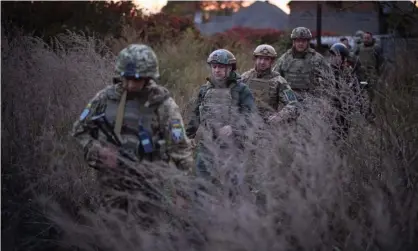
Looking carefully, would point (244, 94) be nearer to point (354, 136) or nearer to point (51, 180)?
point (354, 136)

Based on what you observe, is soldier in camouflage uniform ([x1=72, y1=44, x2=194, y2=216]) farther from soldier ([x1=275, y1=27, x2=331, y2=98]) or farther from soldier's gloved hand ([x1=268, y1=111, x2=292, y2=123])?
soldier ([x1=275, y1=27, x2=331, y2=98])

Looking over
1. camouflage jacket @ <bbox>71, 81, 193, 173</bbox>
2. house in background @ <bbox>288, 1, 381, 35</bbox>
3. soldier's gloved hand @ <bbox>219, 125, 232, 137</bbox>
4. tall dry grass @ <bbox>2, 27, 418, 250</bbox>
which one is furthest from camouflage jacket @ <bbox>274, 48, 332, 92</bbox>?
house in background @ <bbox>288, 1, 381, 35</bbox>

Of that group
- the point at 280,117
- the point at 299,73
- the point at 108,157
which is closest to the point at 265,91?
the point at 280,117

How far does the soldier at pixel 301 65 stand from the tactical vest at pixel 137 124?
365 cm

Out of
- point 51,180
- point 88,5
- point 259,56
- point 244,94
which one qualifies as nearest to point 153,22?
point 88,5

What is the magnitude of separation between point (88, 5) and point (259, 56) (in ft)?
23.7

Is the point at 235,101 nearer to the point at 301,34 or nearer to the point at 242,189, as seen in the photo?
the point at 242,189

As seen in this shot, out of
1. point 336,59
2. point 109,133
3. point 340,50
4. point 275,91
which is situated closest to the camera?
point 109,133

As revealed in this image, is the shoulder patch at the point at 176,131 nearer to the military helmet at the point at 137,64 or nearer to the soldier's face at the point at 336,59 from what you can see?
the military helmet at the point at 137,64

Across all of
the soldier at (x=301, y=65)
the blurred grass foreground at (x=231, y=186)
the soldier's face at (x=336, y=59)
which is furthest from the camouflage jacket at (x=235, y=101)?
the soldier's face at (x=336, y=59)

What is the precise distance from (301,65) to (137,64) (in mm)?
4021

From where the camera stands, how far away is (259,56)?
611 centimetres

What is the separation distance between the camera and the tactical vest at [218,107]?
4.87 meters

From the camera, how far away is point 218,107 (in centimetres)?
498
